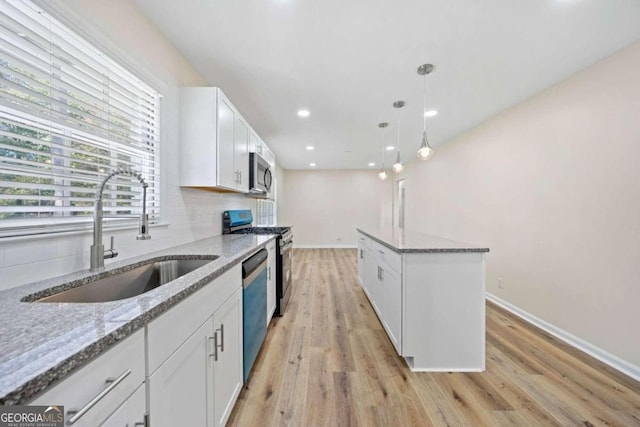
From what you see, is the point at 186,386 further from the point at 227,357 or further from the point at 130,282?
the point at 130,282

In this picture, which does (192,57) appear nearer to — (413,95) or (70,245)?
(70,245)

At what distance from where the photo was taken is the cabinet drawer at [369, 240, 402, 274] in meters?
1.96

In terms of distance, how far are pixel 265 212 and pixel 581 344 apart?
479 centimetres

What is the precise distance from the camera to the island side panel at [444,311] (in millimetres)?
1842

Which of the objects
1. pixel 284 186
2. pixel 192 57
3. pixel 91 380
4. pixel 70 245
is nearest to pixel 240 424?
pixel 91 380

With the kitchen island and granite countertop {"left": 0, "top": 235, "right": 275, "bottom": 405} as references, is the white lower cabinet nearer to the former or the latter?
granite countertop {"left": 0, "top": 235, "right": 275, "bottom": 405}

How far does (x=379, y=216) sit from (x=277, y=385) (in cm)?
646

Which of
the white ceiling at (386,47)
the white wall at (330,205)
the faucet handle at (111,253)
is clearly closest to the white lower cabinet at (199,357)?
the faucet handle at (111,253)

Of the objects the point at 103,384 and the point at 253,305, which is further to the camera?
the point at 253,305

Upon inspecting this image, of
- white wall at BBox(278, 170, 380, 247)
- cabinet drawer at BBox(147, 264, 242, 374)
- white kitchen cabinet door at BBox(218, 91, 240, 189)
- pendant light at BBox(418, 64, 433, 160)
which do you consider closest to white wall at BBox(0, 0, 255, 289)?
white kitchen cabinet door at BBox(218, 91, 240, 189)

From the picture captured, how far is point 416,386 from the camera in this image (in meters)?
1.71

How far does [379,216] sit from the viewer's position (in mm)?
7672

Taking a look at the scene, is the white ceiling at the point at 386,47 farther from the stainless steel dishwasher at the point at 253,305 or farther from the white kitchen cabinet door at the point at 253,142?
the stainless steel dishwasher at the point at 253,305

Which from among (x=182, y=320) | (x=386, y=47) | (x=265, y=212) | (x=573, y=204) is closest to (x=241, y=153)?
(x=386, y=47)
